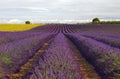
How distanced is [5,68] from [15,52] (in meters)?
1.85

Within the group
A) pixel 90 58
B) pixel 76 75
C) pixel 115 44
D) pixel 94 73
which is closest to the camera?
pixel 76 75

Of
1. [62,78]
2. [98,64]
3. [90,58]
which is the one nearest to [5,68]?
[98,64]

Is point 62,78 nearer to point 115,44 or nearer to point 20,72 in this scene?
point 20,72

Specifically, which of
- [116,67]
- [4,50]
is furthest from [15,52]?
[116,67]

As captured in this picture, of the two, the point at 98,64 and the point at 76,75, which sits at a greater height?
the point at 76,75

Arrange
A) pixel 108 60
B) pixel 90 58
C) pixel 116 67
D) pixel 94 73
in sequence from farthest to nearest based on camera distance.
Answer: pixel 90 58 < pixel 94 73 < pixel 108 60 < pixel 116 67

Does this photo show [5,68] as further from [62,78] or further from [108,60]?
[62,78]

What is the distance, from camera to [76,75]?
18.4 feet

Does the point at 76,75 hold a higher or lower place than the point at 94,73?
higher

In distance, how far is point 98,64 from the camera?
1075cm

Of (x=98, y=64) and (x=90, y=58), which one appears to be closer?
(x=98, y=64)

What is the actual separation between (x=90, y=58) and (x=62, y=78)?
8.20 metres

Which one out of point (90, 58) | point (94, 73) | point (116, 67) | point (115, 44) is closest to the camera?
point (116, 67)

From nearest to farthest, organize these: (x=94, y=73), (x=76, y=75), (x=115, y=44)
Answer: (x=76, y=75), (x=94, y=73), (x=115, y=44)
